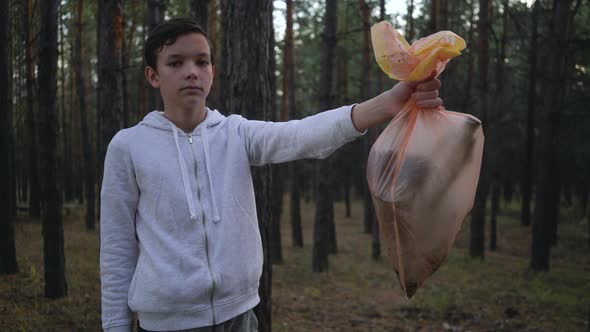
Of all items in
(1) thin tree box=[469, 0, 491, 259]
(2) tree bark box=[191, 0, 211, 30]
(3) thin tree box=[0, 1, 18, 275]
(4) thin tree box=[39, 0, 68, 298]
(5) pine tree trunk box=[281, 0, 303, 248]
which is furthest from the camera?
(5) pine tree trunk box=[281, 0, 303, 248]

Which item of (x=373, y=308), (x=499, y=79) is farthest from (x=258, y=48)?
(x=499, y=79)

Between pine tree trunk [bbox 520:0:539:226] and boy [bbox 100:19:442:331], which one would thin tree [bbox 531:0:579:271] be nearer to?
pine tree trunk [bbox 520:0:539:226]

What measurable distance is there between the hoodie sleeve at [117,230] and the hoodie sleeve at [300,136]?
54 cm

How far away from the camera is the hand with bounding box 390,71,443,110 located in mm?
1938

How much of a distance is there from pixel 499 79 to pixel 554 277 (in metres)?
7.24

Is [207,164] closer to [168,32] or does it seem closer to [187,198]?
[187,198]

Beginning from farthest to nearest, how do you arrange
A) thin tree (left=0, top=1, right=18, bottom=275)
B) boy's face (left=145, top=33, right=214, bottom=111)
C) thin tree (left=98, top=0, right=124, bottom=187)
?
thin tree (left=0, top=1, right=18, bottom=275) < thin tree (left=98, top=0, right=124, bottom=187) < boy's face (left=145, top=33, right=214, bottom=111)

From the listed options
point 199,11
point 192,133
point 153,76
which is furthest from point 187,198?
point 199,11

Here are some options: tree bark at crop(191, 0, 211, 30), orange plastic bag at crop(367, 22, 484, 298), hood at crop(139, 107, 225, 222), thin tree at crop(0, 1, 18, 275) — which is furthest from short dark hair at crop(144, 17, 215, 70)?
thin tree at crop(0, 1, 18, 275)

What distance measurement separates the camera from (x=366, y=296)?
1031cm

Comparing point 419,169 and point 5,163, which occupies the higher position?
point 419,169

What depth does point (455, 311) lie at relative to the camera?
28.7 feet

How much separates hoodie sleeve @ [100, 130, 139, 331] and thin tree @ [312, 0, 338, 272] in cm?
969

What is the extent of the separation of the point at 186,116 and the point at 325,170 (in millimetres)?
9964
